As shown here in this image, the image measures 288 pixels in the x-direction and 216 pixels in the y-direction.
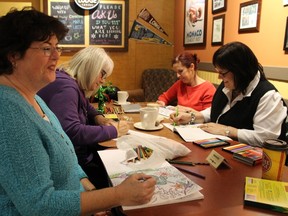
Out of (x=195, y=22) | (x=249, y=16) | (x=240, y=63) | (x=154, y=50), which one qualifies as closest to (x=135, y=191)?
(x=240, y=63)

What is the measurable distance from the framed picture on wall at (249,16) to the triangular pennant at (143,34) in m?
1.69

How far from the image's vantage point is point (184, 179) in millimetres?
976

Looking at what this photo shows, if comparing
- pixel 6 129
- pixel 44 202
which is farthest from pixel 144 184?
pixel 6 129

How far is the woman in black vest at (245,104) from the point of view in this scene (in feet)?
5.27

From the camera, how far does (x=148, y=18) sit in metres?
4.14

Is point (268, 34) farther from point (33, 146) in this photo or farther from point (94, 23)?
point (94, 23)

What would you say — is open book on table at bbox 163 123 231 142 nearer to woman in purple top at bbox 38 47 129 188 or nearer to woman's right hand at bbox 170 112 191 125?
woman's right hand at bbox 170 112 191 125

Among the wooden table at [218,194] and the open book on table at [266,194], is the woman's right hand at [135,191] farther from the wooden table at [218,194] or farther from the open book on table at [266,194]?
the open book on table at [266,194]

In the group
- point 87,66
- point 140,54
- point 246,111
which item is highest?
point 140,54

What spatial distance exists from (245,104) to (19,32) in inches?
53.4

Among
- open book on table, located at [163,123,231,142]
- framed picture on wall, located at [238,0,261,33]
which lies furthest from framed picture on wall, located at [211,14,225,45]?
open book on table, located at [163,123,231,142]

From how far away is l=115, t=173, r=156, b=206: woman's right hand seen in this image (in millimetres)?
818

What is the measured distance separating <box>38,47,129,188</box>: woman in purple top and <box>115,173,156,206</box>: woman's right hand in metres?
0.64

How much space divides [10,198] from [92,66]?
3.49ft
